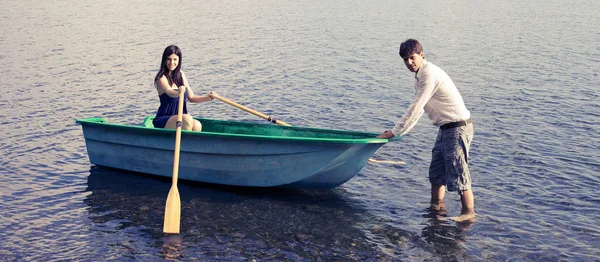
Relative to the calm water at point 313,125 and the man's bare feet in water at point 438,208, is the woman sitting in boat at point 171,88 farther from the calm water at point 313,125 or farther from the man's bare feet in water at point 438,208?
the man's bare feet in water at point 438,208

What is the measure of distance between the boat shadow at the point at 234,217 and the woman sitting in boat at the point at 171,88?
1.00 metres

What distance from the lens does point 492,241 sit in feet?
26.5

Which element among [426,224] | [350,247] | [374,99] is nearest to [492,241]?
[426,224]

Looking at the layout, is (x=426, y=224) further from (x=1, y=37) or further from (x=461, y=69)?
(x=1, y=37)

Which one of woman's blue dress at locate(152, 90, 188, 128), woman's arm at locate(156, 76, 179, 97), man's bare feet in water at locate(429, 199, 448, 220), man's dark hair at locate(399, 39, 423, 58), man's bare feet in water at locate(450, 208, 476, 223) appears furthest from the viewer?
woman's blue dress at locate(152, 90, 188, 128)

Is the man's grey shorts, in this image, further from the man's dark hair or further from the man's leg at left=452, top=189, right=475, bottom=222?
the man's dark hair

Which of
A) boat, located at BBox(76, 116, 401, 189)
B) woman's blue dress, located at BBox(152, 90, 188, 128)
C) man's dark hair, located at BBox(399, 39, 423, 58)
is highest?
man's dark hair, located at BBox(399, 39, 423, 58)

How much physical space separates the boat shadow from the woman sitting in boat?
999 mm

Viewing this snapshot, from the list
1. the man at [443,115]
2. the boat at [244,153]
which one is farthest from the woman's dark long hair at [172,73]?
the man at [443,115]

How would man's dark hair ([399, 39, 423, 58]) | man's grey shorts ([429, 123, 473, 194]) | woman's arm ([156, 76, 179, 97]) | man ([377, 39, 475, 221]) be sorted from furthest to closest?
woman's arm ([156, 76, 179, 97]) → man's grey shorts ([429, 123, 473, 194]) → man ([377, 39, 475, 221]) → man's dark hair ([399, 39, 423, 58])

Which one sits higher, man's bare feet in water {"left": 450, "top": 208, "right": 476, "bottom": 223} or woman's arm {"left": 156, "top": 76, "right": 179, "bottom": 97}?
woman's arm {"left": 156, "top": 76, "right": 179, "bottom": 97}

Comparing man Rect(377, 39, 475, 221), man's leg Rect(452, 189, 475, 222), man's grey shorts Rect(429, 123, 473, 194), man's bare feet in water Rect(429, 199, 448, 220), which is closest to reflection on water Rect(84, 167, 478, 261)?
man's bare feet in water Rect(429, 199, 448, 220)

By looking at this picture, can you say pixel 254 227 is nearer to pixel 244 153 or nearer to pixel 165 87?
pixel 244 153

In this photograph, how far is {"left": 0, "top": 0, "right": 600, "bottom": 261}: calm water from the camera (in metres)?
8.09
